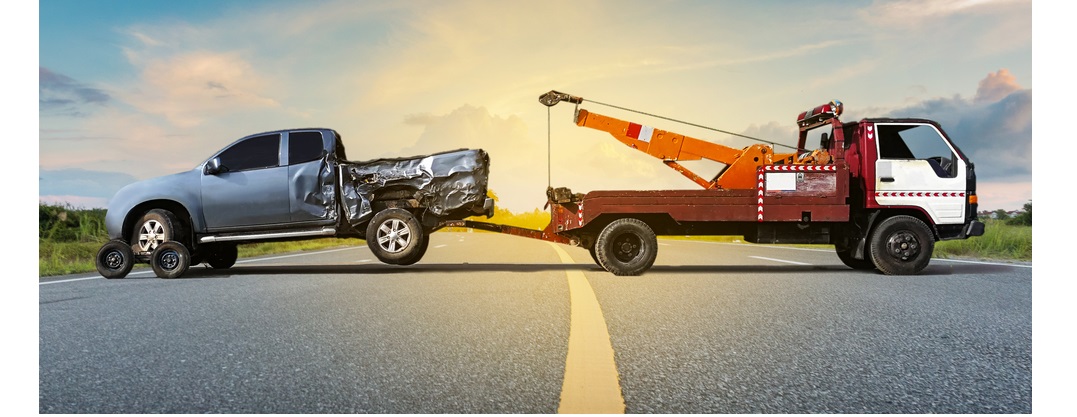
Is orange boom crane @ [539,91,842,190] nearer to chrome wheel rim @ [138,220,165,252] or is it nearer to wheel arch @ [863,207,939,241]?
wheel arch @ [863,207,939,241]

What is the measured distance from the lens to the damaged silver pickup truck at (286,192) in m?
10.1

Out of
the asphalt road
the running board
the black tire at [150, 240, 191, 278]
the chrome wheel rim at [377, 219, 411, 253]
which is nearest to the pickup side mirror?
the running board

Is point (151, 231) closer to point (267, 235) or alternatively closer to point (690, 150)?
point (267, 235)

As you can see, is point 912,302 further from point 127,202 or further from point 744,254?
point 127,202

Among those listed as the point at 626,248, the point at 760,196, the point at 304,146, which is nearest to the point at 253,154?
the point at 304,146

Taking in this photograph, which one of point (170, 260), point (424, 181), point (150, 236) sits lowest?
point (170, 260)

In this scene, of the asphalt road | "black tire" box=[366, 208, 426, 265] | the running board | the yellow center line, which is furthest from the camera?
the running board

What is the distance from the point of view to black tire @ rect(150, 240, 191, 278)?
974 centimetres

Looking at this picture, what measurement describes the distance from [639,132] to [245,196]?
18.2 feet

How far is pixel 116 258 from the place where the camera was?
9.91 m

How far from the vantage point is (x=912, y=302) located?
7117 mm

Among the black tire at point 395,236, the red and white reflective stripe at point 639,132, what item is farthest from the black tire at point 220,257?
the red and white reflective stripe at point 639,132

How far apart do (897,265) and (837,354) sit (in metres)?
6.56

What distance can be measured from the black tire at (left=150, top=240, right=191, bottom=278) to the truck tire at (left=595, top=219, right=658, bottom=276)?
518 cm
